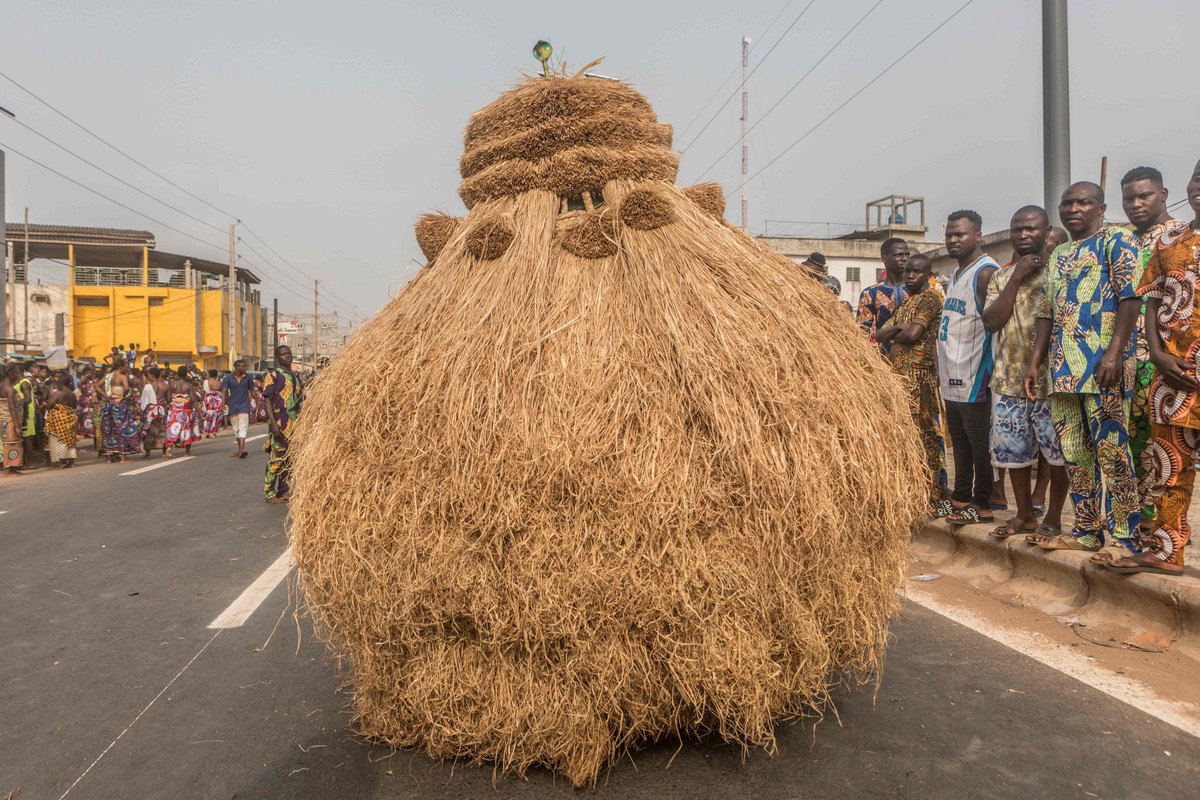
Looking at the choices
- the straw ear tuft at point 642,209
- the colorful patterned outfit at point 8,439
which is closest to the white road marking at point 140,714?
the straw ear tuft at point 642,209

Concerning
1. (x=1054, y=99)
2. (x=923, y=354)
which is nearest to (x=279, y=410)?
(x=923, y=354)

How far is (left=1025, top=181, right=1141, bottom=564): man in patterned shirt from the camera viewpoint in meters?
4.02

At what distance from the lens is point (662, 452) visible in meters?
2.33

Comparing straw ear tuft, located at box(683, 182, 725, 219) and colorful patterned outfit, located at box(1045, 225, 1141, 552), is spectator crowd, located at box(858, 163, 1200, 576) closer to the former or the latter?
colorful patterned outfit, located at box(1045, 225, 1141, 552)

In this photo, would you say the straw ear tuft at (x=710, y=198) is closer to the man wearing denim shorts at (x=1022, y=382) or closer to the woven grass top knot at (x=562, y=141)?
the woven grass top knot at (x=562, y=141)

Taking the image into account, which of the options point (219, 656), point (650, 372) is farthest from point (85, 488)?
point (650, 372)

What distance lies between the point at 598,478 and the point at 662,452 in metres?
0.21

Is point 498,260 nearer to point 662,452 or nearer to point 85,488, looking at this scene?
point 662,452

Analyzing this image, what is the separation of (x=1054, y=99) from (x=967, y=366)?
137 inches

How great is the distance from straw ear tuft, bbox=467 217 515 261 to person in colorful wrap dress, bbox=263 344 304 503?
244 inches

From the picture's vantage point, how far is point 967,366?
508cm

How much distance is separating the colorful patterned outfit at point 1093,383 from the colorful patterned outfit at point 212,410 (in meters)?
19.2

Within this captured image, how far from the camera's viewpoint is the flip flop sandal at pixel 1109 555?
3.96m

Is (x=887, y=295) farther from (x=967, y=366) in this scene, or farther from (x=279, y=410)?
(x=279, y=410)
